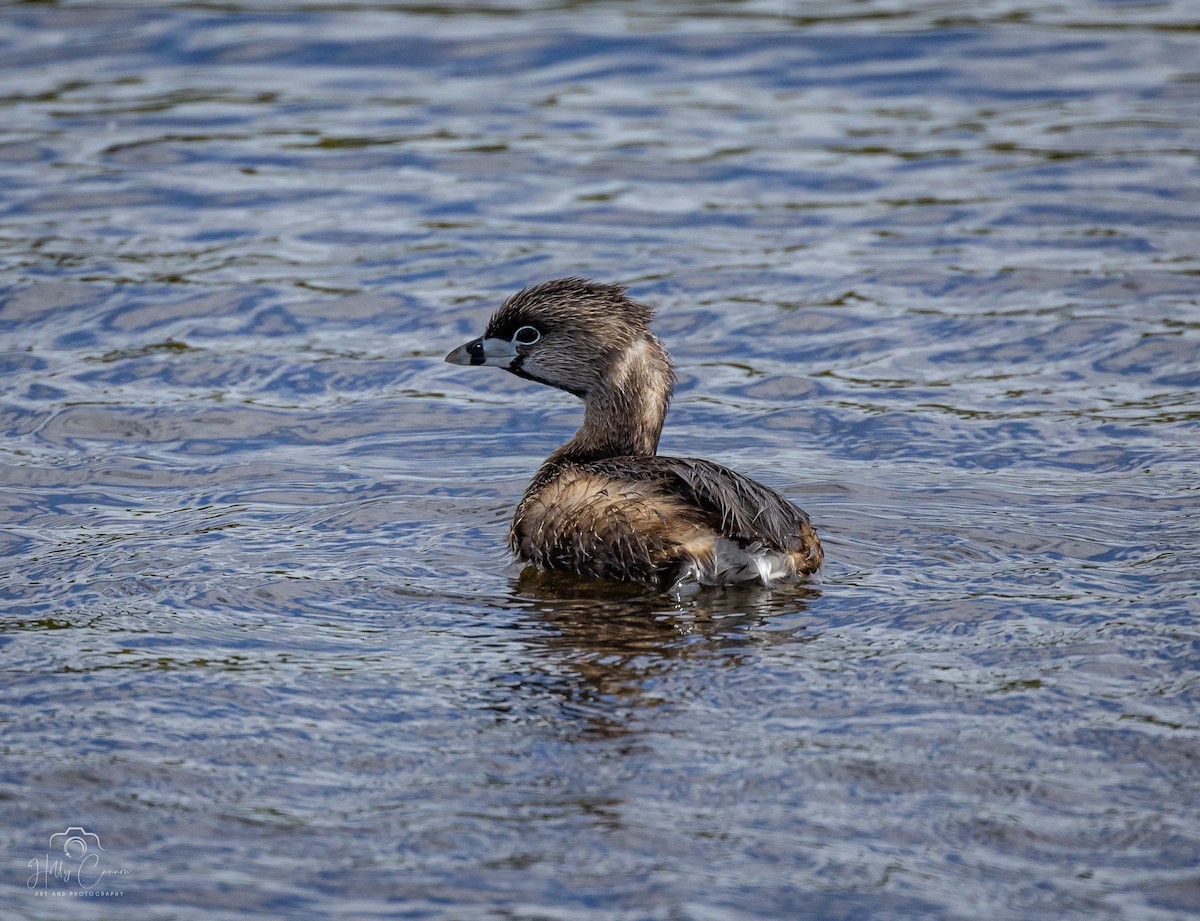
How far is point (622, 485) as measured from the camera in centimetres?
640

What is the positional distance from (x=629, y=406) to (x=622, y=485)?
76cm

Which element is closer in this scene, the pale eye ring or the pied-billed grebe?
the pied-billed grebe

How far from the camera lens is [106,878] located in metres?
4.21

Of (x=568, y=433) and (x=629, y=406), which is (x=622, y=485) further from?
(x=568, y=433)

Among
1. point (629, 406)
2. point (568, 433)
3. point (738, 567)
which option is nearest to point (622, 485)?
point (738, 567)

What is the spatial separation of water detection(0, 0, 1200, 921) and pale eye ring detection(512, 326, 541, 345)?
734 mm

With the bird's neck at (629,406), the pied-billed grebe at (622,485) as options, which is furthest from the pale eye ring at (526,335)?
the bird's neck at (629,406)

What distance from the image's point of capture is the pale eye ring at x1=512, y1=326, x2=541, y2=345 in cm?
726

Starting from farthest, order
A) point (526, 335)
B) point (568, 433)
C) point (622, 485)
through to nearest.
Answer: point (568, 433)
point (526, 335)
point (622, 485)

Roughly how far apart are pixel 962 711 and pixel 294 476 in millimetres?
3729

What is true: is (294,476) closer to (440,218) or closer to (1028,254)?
(440,218)

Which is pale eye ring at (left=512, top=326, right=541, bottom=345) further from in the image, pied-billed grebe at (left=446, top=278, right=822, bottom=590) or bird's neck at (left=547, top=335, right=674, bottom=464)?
bird's neck at (left=547, top=335, right=674, bottom=464)

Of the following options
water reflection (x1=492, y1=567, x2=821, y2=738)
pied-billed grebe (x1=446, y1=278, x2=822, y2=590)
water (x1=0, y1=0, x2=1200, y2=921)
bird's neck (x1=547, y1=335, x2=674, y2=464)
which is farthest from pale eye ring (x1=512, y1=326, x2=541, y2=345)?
water reflection (x1=492, y1=567, x2=821, y2=738)

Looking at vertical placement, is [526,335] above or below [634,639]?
above
